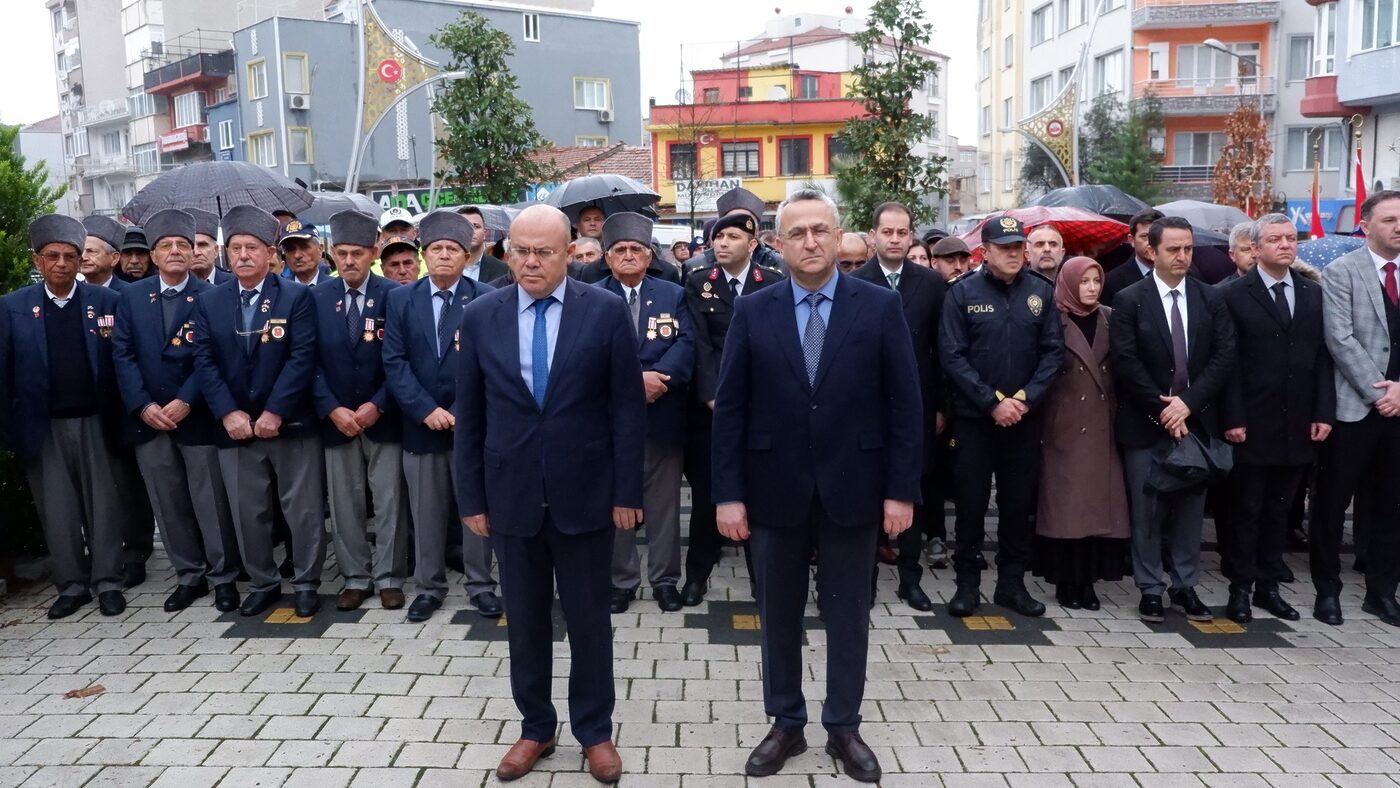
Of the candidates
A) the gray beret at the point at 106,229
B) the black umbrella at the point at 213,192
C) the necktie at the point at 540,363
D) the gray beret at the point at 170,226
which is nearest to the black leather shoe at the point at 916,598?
the necktie at the point at 540,363

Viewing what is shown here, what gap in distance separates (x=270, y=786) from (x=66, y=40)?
275 ft

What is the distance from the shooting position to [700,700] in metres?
5.24

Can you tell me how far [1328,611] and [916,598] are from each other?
2.30 metres

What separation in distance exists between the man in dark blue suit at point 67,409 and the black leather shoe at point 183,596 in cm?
28

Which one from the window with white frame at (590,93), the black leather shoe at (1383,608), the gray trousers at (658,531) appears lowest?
the black leather shoe at (1383,608)

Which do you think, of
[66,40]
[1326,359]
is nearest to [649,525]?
[1326,359]

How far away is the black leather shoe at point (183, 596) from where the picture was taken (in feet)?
22.1

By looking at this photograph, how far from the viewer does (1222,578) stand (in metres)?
7.20

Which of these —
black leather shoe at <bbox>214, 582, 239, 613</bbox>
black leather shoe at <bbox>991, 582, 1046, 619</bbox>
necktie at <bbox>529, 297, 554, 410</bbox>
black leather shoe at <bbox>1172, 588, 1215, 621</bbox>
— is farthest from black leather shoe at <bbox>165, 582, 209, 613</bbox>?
black leather shoe at <bbox>1172, 588, 1215, 621</bbox>

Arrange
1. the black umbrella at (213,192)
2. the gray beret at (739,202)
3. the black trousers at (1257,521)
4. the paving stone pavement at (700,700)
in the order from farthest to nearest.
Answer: the black umbrella at (213,192)
the gray beret at (739,202)
the black trousers at (1257,521)
the paving stone pavement at (700,700)

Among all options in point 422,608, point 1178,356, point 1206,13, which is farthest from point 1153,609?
point 1206,13

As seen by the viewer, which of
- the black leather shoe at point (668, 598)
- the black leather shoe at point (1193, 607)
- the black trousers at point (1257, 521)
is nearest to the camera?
the black leather shoe at point (1193, 607)

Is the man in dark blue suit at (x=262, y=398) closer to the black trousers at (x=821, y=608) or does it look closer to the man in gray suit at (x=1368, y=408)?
the black trousers at (x=821, y=608)

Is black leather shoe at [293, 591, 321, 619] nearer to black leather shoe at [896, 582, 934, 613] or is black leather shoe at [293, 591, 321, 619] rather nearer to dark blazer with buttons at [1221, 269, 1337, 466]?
black leather shoe at [896, 582, 934, 613]
